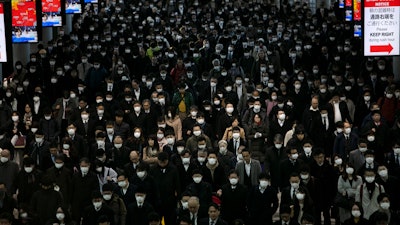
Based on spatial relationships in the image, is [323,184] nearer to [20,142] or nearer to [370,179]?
[370,179]

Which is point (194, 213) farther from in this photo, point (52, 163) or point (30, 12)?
point (30, 12)

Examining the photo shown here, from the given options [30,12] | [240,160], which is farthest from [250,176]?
[30,12]

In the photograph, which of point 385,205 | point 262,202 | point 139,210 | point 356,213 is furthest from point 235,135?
point 385,205

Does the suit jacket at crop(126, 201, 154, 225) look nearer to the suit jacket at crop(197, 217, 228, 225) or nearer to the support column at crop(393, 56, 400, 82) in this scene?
the suit jacket at crop(197, 217, 228, 225)

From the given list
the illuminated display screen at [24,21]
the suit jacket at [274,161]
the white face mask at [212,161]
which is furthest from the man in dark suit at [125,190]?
the illuminated display screen at [24,21]

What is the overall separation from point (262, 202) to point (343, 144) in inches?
169

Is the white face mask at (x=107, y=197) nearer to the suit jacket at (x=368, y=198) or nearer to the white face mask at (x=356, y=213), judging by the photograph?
the white face mask at (x=356, y=213)

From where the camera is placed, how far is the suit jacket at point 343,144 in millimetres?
24531

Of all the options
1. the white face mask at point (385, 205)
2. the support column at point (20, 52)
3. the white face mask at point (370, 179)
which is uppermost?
the support column at point (20, 52)

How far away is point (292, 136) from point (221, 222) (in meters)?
5.71

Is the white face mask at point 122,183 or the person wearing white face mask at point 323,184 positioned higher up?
the white face mask at point 122,183

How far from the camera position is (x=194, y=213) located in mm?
19609

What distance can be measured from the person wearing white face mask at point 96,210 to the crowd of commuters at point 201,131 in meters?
0.02

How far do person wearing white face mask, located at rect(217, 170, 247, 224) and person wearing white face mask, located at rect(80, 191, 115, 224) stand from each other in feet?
7.21
